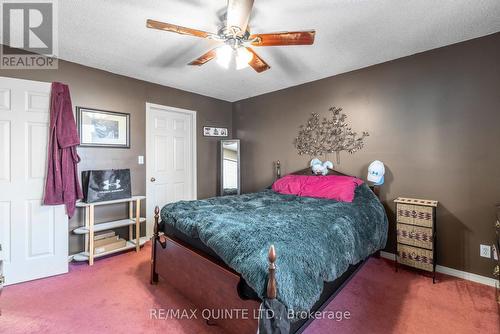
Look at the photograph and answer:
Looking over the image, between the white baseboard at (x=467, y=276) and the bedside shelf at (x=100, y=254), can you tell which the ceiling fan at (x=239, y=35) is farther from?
the white baseboard at (x=467, y=276)

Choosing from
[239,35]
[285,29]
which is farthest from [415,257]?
[239,35]

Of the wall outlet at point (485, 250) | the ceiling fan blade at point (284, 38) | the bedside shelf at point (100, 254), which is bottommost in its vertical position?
the bedside shelf at point (100, 254)

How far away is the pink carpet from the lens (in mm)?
1750

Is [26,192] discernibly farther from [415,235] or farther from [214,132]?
[415,235]

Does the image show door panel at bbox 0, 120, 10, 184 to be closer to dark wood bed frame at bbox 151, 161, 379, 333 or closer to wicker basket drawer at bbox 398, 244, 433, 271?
dark wood bed frame at bbox 151, 161, 379, 333

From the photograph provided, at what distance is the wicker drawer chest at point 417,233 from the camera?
2.43 meters

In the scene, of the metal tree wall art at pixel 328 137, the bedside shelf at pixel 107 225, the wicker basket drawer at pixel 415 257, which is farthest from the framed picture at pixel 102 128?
the wicker basket drawer at pixel 415 257

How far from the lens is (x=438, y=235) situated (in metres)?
2.64

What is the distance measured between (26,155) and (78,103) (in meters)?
0.87

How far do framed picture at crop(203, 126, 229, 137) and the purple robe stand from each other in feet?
6.88

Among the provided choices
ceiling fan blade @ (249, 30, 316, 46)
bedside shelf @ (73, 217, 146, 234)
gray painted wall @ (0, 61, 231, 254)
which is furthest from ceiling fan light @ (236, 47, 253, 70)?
bedside shelf @ (73, 217, 146, 234)

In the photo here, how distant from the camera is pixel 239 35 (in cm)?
188

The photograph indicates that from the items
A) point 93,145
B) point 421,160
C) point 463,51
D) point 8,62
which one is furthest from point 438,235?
point 8,62

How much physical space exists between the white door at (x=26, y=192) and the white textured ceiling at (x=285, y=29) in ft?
2.35
